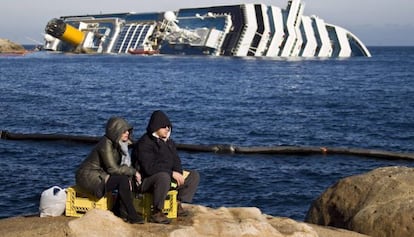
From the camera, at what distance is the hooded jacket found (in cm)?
819

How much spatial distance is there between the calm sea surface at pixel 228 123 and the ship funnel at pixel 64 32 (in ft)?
117

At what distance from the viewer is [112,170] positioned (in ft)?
26.6

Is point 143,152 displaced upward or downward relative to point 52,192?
upward

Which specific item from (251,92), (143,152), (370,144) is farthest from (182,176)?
(251,92)

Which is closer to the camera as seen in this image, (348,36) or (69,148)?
(69,148)

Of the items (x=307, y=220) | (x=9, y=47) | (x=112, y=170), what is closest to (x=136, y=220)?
(x=112, y=170)

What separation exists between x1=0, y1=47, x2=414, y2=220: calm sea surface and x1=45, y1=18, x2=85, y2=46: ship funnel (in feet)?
117

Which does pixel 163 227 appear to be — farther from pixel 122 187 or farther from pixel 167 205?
pixel 122 187

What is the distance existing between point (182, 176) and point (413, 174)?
13.0 ft

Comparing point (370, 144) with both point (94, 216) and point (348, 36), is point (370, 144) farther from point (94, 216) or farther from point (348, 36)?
point (348, 36)

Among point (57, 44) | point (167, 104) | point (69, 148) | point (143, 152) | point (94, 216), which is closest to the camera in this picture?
point (94, 216)

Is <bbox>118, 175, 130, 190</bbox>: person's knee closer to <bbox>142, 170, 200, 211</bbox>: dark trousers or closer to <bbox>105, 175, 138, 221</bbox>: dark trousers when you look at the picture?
<bbox>105, 175, 138, 221</bbox>: dark trousers

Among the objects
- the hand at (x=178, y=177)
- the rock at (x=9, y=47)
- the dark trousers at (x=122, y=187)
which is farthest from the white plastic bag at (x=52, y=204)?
the rock at (x=9, y=47)

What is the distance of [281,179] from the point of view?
17.9m
